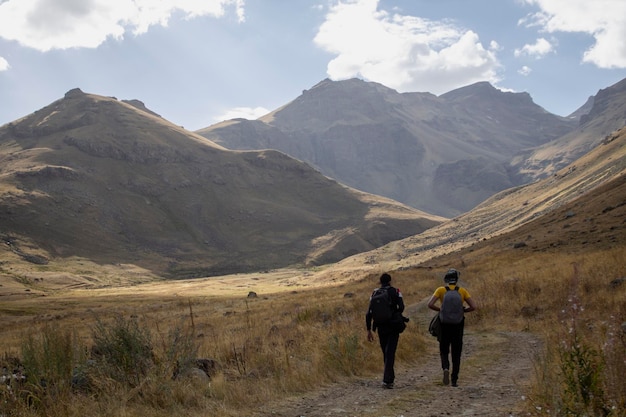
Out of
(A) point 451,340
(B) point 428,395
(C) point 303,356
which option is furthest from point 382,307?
(C) point 303,356

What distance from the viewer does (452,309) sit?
380 inches

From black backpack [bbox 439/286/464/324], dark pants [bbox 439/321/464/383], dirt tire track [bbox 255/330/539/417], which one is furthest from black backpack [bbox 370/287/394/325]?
dirt tire track [bbox 255/330/539/417]

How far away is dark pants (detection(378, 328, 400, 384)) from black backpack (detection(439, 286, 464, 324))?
1101 mm

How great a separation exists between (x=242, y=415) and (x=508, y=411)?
4096 millimetres

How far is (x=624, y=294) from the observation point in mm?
14078

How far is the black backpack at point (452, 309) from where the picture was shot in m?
9.65

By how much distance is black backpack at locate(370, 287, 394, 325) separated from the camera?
9711 millimetres

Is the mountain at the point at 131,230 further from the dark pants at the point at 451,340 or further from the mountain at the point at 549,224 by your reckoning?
the dark pants at the point at 451,340

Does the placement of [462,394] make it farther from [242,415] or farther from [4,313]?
[4,313]

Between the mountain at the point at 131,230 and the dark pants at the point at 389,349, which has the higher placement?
the mountain at the point at 131,230

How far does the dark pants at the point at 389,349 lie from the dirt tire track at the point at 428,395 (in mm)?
281

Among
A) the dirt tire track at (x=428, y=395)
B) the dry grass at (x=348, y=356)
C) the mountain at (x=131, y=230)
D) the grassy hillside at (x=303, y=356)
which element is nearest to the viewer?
the dry grass at (x=348, y=356)

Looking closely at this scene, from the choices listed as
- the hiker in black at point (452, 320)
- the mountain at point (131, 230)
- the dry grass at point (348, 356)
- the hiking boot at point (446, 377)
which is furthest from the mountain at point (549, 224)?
the mountain at point (131, 230)

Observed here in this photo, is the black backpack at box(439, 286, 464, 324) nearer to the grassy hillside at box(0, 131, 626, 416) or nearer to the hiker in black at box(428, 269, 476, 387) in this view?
the hiker in black at box(428, 269, 476, 387)
